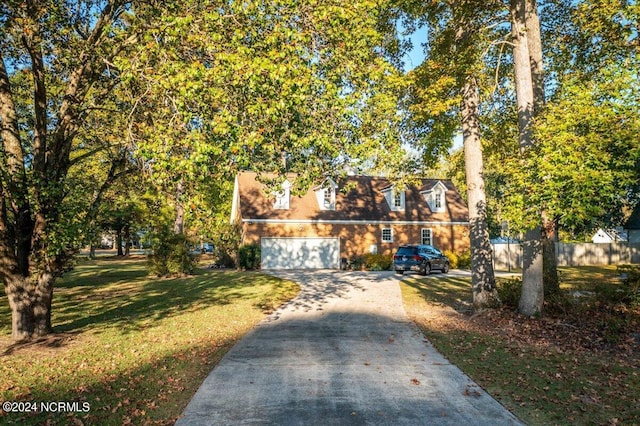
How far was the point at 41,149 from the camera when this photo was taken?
30.9 ft

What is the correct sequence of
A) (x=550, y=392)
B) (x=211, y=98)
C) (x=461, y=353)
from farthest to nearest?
(x=461, y=353)
(x=211, y=98)
(x=550, y=392)

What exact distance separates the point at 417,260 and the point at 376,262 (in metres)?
5.72

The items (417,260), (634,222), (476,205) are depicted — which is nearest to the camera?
(476,205)

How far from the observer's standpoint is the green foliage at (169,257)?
25375mm

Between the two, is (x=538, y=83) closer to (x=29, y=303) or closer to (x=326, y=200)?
(x=29, y=303)

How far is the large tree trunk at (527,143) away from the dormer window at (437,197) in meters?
24.2

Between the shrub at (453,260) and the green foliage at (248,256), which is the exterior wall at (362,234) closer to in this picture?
the green foliage at (248,256)

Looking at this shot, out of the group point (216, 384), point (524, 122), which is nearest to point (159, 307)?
point (216, 384)

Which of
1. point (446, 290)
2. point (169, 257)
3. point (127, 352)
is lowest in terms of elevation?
point (446, 290)

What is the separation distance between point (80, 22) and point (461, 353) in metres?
11.7

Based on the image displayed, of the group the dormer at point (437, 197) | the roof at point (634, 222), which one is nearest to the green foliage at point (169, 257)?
the dormer at point (437, 197)

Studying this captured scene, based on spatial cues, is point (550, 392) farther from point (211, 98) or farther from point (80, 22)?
point (80, 22)

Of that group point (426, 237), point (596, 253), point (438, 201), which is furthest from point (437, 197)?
point (596, 253)

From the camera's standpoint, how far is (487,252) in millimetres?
13133
